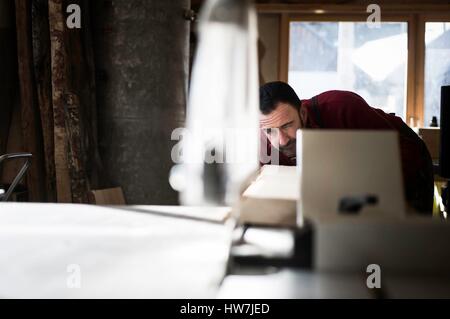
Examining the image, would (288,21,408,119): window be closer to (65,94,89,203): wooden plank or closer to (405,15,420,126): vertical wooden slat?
(405,15,420,126): vertical wooden slat

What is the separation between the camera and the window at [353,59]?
4.87m

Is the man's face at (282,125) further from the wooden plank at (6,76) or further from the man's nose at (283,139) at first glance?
the wooden plank at (6,76)

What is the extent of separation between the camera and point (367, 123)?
78.1 inches

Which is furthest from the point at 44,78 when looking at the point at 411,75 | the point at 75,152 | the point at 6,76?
the point at 411,75

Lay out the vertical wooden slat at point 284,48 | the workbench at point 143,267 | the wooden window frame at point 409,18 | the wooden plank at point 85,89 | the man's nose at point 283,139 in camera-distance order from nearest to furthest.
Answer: the workbench at point 143,267, the man's nose at point 283,139, the wooden plank at point 85,89, the wooden window frame at point 409,18, the vertical wooden slat at point 284,48

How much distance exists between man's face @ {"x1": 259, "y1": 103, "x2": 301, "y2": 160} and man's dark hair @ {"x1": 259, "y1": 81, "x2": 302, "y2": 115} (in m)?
0.02

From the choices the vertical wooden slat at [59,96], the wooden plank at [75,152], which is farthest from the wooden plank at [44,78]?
the wooden plank at [75,152]

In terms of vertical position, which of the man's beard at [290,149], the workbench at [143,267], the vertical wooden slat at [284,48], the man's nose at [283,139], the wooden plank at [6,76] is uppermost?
the vertical wooden slat at [284,48]

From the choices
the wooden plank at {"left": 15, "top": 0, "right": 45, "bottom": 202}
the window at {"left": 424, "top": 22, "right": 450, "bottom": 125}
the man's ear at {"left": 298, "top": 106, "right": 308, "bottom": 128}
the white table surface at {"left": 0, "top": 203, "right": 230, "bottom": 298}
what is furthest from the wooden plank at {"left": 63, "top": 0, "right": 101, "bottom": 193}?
the window at {"left": 424, "top": 22, "right": 450, "bottom": 125}

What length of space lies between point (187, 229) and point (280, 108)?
1.10 meters

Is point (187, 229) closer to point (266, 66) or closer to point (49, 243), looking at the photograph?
point (49, 243)

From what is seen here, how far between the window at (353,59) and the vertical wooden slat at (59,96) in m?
2.64

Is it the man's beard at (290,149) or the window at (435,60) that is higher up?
the window at (435,60)

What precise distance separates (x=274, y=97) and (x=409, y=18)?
3.42m
